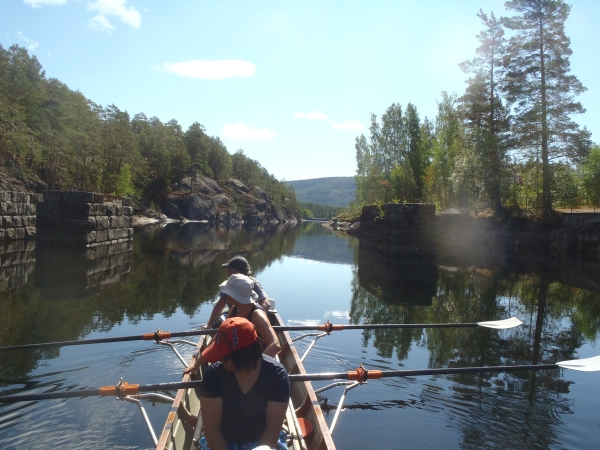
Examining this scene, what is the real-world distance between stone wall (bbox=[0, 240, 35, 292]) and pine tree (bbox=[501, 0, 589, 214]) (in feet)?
100

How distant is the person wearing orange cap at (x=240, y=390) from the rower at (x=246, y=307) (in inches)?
56.2

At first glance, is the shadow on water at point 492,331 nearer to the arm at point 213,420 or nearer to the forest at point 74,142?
the arm at point 213,420

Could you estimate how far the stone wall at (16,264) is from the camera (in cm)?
1418

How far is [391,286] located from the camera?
672 inches

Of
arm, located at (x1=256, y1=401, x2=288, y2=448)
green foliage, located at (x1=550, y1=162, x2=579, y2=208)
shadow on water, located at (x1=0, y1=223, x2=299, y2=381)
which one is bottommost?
shadow on water, located at (x1=0, y1=223, x2=299, y2=381)

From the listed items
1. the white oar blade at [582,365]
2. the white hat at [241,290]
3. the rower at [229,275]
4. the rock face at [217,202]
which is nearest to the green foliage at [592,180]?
the white oar blade at [582,365]

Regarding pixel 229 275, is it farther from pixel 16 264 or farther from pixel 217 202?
pixel 217 202

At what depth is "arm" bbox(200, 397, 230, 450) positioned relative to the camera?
11.0 feet

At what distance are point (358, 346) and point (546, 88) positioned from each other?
2961 centimetres

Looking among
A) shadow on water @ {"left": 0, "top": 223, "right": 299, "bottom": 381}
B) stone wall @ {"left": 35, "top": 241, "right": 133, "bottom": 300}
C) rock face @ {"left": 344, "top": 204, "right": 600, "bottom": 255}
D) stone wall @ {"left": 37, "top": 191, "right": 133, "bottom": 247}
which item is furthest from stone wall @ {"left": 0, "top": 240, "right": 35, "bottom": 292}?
rock face @ {"left": 344, "top": 204, "right": 600, "bottom": 255}

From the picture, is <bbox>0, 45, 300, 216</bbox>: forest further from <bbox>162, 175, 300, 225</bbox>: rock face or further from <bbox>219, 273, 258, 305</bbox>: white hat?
<bbox>219, 273, 258, 305</bbox>: white hat

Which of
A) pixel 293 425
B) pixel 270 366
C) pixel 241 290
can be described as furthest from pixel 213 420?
pixel 241 290

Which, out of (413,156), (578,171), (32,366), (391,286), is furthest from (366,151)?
(32,366)

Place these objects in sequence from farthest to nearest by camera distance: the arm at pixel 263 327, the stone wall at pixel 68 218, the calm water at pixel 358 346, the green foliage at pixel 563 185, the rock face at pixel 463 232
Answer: the green foliage at pixel 563 185, the rock face at pixel 463 232, the stone wall at pixel 68 218, the calm water at pixel 358 346, the arm at pixel 263 327
